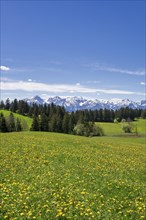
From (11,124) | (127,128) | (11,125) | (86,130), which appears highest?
(11,124)

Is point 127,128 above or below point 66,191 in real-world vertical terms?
below

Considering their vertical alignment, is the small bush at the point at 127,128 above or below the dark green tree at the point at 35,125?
below

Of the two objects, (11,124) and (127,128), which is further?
(127,128)

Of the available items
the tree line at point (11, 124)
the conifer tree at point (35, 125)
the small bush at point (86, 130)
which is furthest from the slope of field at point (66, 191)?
the small bush at point (86, 130)

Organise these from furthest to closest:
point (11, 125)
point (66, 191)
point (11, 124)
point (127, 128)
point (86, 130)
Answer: point (127, 128) → point (11, 125) → point (11, 124) → point (86, 130) → point (66, 191)

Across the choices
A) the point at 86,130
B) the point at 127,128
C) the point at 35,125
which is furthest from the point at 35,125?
the point at 127,128

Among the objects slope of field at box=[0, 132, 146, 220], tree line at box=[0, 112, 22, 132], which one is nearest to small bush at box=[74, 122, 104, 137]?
tree line at box=[0, 112, 22, 132]

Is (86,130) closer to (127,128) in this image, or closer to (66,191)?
(127,128)

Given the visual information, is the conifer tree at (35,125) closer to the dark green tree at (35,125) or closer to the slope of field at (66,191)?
the dark green tree at (35,125)

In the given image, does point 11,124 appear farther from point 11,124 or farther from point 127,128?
point 127,128

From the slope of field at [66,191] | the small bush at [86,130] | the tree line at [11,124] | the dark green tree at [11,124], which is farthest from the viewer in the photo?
the dark green tree at [11,124]

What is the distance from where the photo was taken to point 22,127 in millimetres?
129250

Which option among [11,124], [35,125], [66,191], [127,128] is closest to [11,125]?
[11,124]

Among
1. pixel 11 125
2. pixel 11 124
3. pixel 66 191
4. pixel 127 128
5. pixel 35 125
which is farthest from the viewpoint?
pixel 127 128
